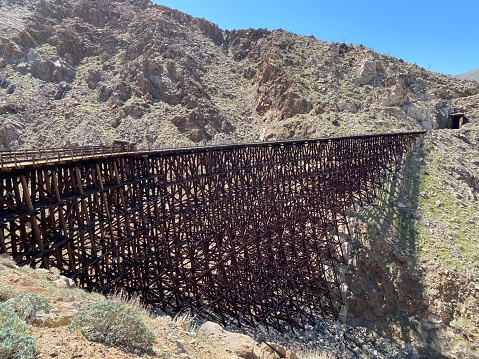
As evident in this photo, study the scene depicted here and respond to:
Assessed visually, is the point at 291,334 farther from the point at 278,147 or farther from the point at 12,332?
the point at 12,332

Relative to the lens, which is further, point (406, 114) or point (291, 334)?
point (406, 114)

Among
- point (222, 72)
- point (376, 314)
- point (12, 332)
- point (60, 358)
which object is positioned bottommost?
point (376, 314)

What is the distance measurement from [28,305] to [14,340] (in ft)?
3.47

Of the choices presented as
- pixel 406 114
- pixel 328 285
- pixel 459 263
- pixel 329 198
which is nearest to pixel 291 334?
pixel 328 285

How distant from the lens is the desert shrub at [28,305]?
449 cm

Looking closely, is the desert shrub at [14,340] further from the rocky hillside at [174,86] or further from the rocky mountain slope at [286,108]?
the rocky hillside at [174,86]

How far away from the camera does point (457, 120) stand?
41.6 m

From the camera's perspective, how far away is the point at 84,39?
41656mm

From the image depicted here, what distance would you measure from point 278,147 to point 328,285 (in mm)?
9151

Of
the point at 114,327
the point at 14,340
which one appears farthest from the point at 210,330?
the point at 14,340

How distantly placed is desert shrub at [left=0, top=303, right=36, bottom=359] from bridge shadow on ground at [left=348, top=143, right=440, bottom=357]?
19170mm

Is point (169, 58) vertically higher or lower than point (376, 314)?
higher

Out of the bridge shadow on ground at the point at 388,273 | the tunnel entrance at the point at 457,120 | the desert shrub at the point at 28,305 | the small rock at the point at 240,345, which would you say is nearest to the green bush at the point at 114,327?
the desert shrub at the point at 28,305

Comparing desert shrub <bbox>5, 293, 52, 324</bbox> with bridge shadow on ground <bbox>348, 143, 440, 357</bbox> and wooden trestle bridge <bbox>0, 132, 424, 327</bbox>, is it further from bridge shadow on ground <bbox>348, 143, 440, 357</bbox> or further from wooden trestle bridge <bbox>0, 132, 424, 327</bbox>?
bridge shadow on ground <bbox>348, 143, 440, 357</bbox>
